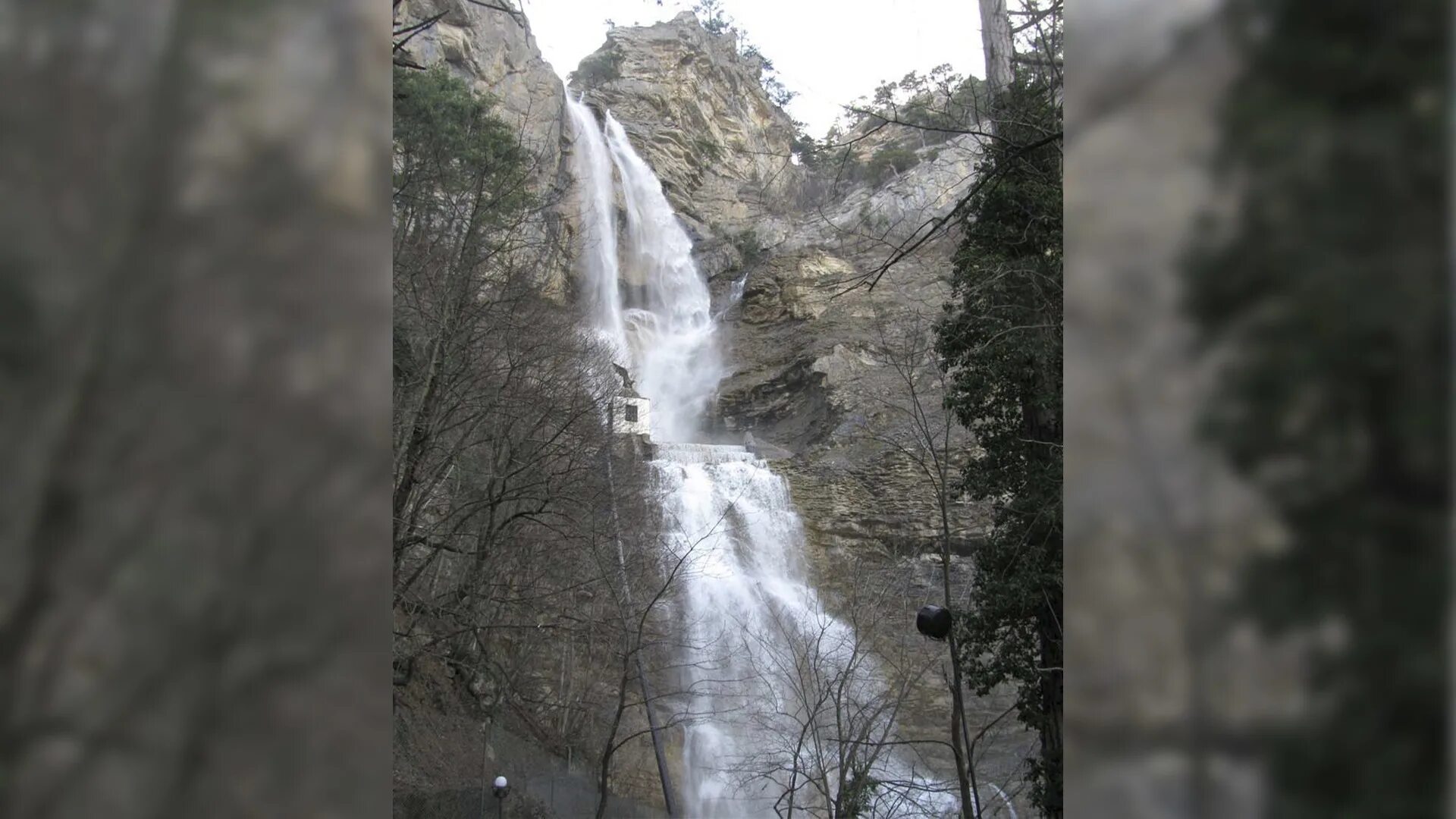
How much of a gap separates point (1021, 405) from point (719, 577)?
7306 mm

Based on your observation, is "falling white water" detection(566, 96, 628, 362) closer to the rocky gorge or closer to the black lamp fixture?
the rocky gorge

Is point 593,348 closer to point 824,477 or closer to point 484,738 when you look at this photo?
point 484,738

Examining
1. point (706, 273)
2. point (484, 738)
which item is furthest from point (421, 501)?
point (706, 273)

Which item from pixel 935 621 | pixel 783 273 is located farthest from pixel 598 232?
pixel 935 621
